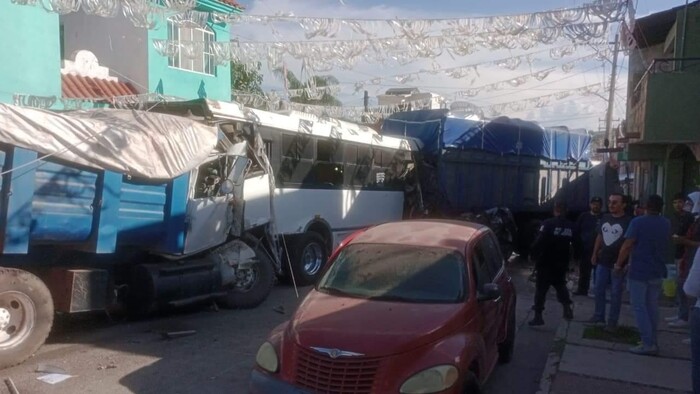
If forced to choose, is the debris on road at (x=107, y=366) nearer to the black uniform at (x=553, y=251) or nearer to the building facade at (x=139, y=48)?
the black uniform at (x=553, y=251)

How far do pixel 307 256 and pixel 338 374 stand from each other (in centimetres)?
827

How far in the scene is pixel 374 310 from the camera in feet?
19.9

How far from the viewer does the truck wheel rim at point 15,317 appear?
7.60m

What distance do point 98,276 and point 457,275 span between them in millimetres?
4381

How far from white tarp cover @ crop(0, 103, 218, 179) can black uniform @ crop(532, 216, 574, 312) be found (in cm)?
458

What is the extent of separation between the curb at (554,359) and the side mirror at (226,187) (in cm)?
480

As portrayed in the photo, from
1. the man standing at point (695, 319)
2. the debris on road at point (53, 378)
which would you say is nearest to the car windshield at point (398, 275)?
the man standing at point (695, 319)

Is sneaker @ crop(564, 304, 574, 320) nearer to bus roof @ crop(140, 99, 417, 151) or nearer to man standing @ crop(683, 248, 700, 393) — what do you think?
man standing @ crop(683, 248, 700, 393)

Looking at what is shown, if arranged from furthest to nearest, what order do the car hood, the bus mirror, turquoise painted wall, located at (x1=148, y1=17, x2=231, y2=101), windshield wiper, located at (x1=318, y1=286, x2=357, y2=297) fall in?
turquoise painted wall, located at (x1=148, y1=17, x2=231, y2=101)
the bus mirror
windshield wiper, located at (x1=318, y1=286, x2=357, y2=297)
the car hood

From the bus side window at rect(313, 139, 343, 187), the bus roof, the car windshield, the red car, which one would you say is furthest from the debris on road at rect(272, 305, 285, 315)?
the car windshield

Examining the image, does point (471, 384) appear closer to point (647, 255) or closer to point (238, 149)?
point (647, 255)

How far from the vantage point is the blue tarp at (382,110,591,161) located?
1730cm

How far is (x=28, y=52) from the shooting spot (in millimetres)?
14453

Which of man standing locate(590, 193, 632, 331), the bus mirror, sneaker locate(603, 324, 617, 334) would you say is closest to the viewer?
man standing locate(590, 193, 632, 331)
